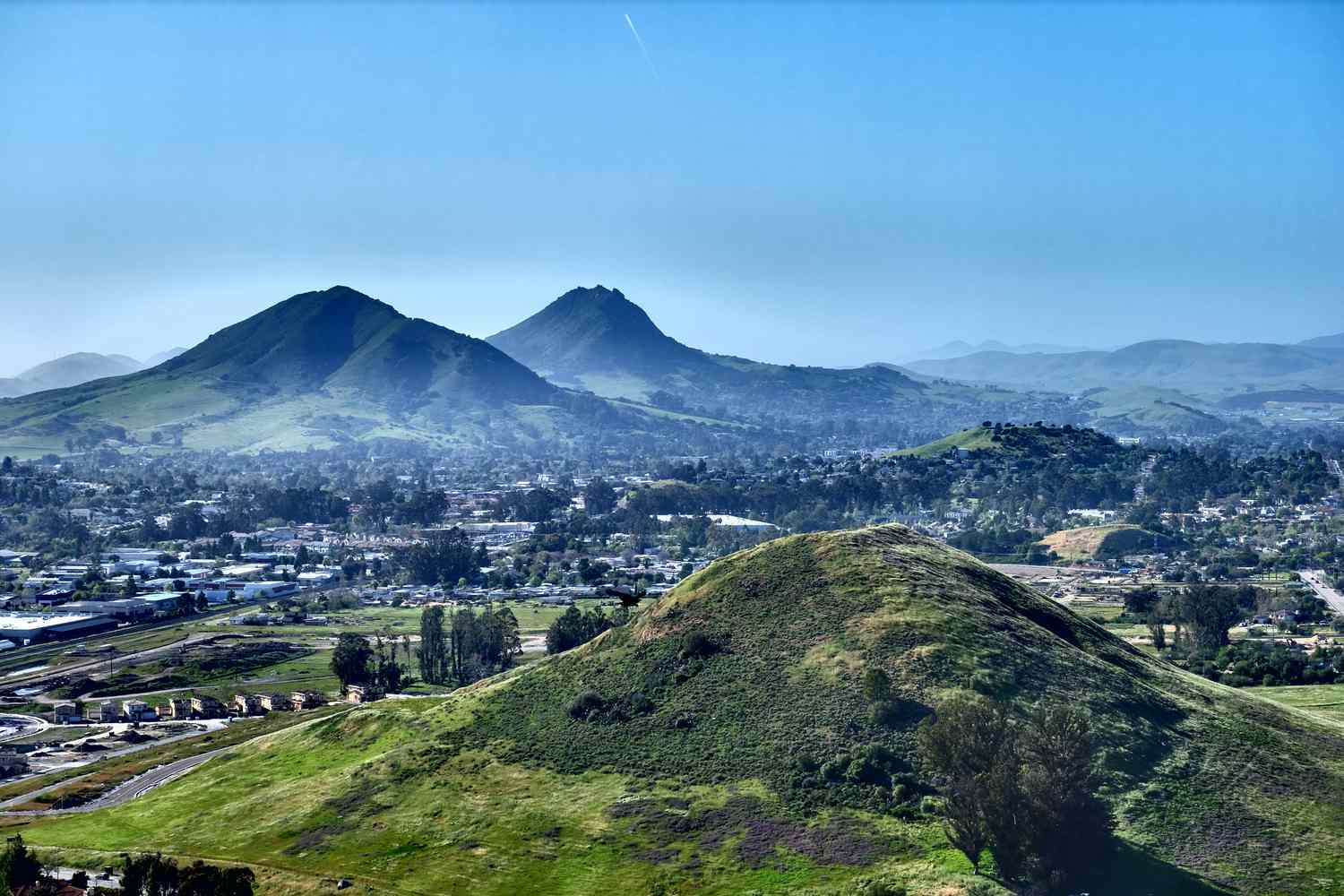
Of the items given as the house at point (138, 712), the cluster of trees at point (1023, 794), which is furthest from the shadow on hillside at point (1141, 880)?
the house at point (138, 712)

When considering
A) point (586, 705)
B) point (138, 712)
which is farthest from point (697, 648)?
point (138, 712)

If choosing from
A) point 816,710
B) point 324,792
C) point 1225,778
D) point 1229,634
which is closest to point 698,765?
point 816,710

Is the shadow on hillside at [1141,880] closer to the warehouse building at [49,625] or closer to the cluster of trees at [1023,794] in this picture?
the cluster of trees at [1023,794]

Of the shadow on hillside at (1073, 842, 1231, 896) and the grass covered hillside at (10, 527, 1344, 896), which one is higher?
the grass covered hillside at (10, 527, 1344, 896)

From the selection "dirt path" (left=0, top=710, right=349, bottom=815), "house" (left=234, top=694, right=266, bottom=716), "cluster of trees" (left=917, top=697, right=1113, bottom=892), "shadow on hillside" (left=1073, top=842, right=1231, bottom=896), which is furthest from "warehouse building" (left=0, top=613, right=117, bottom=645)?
"shadow on hillside" (left=1073, top=842, right=1231, bottom=896)

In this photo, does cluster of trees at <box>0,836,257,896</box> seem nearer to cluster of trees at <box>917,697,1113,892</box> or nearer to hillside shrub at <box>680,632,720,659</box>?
hillside shrub at <box>680,632,720,659</box>

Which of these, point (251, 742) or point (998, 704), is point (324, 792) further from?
point (998, 704)

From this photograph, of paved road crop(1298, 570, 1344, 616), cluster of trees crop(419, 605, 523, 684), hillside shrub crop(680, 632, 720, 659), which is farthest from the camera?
paved road crop(1298, 570, 1344, 616)

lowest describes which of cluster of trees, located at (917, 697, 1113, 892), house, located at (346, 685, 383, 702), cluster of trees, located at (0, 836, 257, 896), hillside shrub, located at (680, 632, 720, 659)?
house, located at (346, 685, 383, 702)

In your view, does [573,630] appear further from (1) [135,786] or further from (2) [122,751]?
(1) [135,786]
